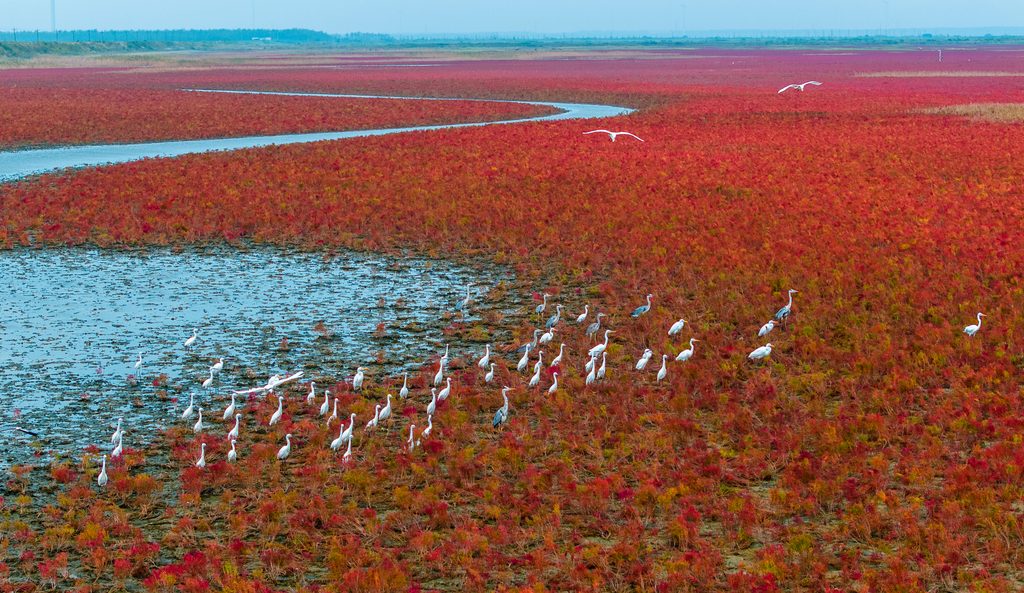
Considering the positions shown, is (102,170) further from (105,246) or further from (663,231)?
(663,231)

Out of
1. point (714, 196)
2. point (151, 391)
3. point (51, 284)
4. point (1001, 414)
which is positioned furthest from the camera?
point (714, 196)

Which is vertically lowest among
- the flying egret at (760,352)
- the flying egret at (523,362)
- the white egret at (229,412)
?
the white egret at (229,412)

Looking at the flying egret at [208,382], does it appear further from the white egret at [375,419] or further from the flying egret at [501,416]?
the flying egret at [501,416]

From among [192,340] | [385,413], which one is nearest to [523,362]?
[385,413]

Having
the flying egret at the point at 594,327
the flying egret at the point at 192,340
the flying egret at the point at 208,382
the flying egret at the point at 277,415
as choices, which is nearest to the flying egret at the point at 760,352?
the flying egret at the point at 594,327

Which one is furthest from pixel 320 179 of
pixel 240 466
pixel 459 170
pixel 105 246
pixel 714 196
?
pixel 240 466

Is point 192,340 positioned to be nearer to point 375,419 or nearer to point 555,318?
point 375,419

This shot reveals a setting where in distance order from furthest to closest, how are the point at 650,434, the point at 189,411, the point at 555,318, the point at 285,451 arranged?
the point at 555,318
the point at 189,411
the point at 650,434
the point at 285,451

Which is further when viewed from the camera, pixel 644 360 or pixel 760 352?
pixel 760 352
